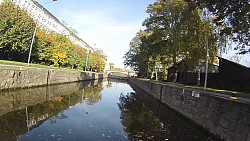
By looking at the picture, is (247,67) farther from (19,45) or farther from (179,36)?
(19,45)

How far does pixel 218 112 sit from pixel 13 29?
2875 centimetres

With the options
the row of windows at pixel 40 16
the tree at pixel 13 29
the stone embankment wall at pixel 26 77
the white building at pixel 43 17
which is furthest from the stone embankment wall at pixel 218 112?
the white building at pixel 43 17

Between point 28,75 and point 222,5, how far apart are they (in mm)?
19874

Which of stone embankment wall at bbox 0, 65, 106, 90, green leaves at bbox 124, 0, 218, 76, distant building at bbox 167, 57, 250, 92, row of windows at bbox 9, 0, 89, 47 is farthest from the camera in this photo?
row of windows at bbox 9, 0, 89, 47

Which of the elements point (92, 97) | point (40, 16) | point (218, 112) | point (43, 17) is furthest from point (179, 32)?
point (43, 17)

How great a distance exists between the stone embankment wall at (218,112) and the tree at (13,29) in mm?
23528

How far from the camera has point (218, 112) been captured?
12.3 m

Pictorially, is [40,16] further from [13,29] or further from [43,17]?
[13,29]

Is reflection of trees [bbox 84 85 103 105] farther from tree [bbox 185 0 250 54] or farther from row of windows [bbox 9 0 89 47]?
row of windows [bbox 9 0 89 47]

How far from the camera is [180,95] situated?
20234 mm

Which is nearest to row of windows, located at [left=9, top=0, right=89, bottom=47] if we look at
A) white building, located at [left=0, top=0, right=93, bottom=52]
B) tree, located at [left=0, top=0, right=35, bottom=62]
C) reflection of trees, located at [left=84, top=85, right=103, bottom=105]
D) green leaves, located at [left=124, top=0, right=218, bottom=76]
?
white building, located at [left=0, top=0, right=93, bottom=52]

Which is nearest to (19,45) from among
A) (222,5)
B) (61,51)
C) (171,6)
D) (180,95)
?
(61,51)

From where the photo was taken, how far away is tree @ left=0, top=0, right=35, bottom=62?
32.5 meters

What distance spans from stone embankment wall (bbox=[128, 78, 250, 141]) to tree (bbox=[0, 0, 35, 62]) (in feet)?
77.2
